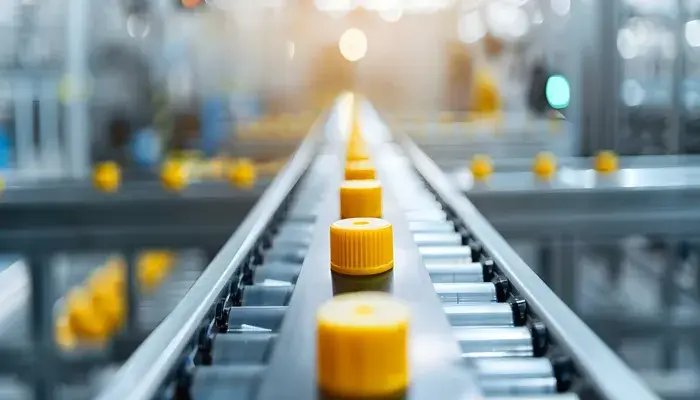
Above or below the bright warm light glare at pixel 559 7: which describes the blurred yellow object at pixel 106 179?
below

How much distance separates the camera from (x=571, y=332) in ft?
1.71

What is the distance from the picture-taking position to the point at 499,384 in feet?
1.79

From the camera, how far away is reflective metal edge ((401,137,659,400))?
17.0 inches

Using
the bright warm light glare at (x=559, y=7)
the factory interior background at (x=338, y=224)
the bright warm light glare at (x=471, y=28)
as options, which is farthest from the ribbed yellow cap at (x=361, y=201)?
the bright warm light glare at (x=471, y=28)

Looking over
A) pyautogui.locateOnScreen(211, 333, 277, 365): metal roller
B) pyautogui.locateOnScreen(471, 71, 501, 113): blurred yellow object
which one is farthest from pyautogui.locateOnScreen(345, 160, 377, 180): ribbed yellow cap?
pyautogui.locateOnScreen(471, 71, 501, 113): blurred yellow object

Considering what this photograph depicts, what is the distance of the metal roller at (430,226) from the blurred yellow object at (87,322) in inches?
80.7

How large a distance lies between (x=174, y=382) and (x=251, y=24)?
9.58m

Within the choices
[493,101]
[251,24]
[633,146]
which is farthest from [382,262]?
[251,24]

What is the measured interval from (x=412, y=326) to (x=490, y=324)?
0.12 m

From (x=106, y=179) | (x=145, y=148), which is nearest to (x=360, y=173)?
(x=106, y=179)

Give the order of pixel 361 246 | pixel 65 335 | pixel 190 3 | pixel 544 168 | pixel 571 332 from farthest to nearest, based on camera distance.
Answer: pixel 190 3
pixel 65 335
pixel 544 168
pixel 361 246
pixel 571 332

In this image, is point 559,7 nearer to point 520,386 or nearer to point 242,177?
point 242,177

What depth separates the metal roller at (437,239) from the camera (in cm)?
90

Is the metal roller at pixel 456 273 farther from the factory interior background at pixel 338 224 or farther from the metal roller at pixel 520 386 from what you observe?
the metal roller at pixel 520 386
